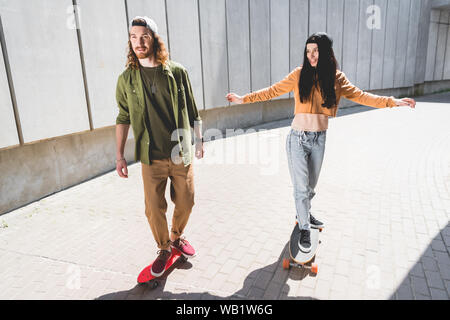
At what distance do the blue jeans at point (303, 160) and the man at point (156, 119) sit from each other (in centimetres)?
105

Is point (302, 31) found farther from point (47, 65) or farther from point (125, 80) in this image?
point (125, 80)

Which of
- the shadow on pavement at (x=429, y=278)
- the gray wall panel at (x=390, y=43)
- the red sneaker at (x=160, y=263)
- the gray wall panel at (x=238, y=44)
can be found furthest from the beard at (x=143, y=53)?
the gray wall panel at (x=390, y=43)

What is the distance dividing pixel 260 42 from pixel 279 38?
103 centimetres

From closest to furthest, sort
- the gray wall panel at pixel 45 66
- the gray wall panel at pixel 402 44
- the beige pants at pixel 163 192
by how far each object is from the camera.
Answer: the beige pants at pixel 163 192 < the gray wall panel at pixel 45 66 < the gray wall panel at pixel 402 44

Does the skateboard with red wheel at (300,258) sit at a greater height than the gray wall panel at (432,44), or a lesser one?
lesser

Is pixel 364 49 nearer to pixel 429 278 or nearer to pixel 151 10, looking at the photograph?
pixel 151 10

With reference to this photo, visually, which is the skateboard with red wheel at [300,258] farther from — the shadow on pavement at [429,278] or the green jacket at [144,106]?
the green jacket at [144,106]

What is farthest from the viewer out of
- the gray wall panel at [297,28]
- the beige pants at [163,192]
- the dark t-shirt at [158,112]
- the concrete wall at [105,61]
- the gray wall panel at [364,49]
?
the gray wall panel at [364,49]

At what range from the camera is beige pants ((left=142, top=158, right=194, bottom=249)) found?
2977 millimetres

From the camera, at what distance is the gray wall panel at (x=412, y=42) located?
1803 cm

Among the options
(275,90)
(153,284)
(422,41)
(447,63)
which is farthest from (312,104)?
(447,63)

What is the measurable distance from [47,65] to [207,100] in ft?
14.6

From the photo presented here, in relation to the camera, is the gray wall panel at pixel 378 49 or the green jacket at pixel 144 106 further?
the gray wall panel at pixel 378 49
